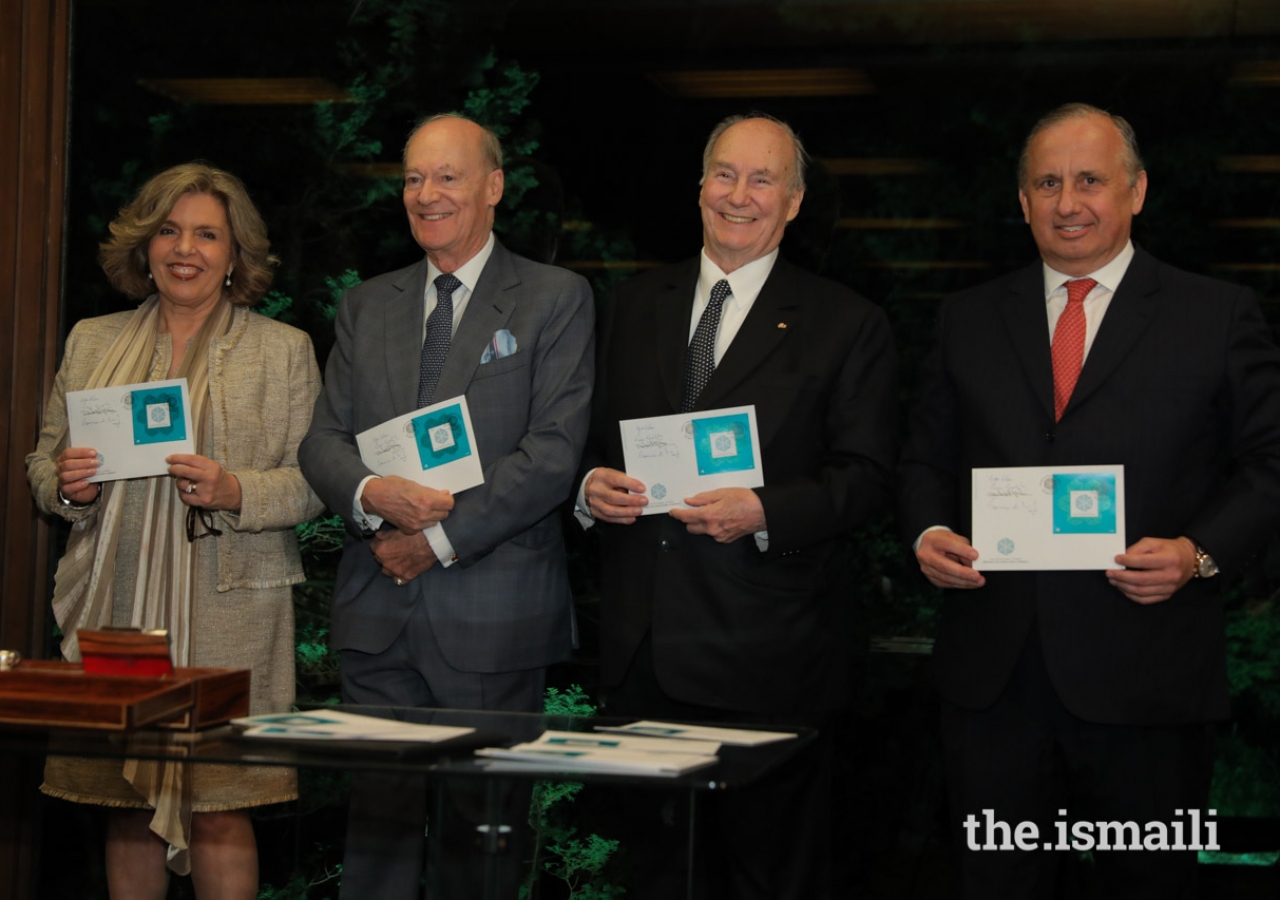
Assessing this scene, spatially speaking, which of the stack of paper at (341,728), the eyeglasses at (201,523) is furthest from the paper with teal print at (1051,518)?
the eyeglasses at (201,523)

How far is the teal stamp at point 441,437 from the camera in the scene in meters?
3.25

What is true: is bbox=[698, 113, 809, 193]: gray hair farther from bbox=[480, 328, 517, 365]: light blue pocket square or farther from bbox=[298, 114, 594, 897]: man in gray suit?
bbox=[480, 328, 517, 365]: light blue pocket square

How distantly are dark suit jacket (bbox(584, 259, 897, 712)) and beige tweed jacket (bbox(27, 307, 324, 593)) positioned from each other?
0.85 m

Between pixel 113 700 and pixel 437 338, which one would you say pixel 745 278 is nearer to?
pixel 437 338

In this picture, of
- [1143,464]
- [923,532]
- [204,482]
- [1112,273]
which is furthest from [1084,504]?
[204,482]

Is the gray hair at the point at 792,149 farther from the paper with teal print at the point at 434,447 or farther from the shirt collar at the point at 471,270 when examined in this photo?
the paper with teal print at the point at 434,447

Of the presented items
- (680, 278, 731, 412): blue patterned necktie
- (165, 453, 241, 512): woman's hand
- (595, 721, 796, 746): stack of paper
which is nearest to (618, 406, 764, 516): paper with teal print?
(680, 278, 731, 412): blue patterned necktie

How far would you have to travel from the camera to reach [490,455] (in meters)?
3.41

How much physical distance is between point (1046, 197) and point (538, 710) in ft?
5.77

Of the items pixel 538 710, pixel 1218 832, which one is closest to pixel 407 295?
pixel 538 710

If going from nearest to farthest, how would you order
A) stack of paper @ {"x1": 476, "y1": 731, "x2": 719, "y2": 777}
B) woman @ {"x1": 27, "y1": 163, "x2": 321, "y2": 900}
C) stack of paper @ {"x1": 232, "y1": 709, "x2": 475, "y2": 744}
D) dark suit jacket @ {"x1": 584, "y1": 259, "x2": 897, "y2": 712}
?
1. stack of paper @ {"x1": 476, "y1": 731, "x2": 719, "y2": 777}
2. stack of paper @ {"x1": 232, "y1": 709, "x2": 475, "y2": 744}
3. dark suit jacket @ {"x1": 584, "y1": 259, "x2": 897, "y2": 712}
4. woman @ {"x1": 27, "y1": 163, "x2": 321, "y2": 900}

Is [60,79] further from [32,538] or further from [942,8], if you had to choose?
[942,8]

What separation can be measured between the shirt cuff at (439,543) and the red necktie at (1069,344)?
1.43 m

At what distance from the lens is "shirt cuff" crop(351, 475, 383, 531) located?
332 cm
